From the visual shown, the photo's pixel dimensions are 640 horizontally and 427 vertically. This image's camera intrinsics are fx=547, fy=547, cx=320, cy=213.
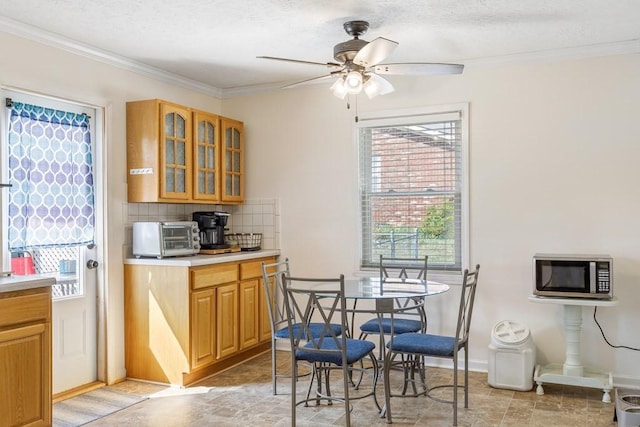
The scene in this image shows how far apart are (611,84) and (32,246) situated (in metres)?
4.15

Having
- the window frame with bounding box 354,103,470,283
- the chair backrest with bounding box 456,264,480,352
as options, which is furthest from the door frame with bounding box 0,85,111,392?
the chair backrest with bounding box 456,264,480,352

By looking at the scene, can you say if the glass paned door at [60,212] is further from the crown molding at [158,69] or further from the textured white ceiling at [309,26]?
the textured white ceiling at [309,26]

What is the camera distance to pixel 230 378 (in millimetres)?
4188

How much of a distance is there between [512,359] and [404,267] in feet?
3.48

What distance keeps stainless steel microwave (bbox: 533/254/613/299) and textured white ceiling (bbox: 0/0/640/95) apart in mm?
1519

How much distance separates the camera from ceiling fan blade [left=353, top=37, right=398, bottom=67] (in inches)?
113

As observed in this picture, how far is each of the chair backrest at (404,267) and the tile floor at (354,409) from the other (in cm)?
83

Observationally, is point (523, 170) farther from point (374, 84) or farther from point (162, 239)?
point (162, 239)

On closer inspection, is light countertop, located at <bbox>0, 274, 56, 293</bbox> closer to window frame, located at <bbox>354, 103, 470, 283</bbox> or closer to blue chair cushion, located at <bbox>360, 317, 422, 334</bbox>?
blue chair cushion, located at <bbox>360, 317, 422, 334</bbox>

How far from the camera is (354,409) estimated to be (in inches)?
137

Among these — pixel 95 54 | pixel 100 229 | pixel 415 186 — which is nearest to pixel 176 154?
pixel 100 229

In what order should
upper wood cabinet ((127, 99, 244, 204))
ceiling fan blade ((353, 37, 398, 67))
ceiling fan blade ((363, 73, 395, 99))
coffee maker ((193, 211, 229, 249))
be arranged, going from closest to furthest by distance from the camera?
ceiling fan blade ((353, 37, 398, 67)) → ceiling fan blade ((363, 73, 395, 99)) → upper wood cabinet ((127, 99, 244, 204)) → coffee maker ((193, 211, 229, 249))

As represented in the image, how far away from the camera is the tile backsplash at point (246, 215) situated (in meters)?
4.67

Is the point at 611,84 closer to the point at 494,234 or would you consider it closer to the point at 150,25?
the point at 494,234
